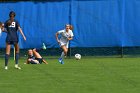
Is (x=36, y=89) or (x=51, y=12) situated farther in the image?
(x=51, y=12)

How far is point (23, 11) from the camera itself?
2414cm

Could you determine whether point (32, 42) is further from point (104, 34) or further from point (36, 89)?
point (36, 89)

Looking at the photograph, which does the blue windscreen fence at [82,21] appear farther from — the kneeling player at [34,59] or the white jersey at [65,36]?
the kneeling player at [34,59]

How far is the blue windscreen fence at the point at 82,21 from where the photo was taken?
78.6 ft

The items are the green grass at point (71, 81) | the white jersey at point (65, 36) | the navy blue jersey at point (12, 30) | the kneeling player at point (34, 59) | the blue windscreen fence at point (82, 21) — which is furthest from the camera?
the blue windscreen fence at point (82, 21)

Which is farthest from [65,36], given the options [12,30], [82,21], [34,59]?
[12,30]

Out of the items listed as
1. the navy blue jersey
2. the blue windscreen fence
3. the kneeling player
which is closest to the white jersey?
the kneeling player

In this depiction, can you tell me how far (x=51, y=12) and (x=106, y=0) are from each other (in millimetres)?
2612

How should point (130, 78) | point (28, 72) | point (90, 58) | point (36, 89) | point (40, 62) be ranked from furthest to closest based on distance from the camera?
1. point (90, 58)
2. point (40, 62)
3. point (28, 72)
4. point (130, 78)
5. point (36, 89)

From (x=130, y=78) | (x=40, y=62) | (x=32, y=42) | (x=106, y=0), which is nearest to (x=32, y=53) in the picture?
(x=40, y=62)

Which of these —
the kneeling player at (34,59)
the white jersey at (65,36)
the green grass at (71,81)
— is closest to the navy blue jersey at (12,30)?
the green grass at (71,81)

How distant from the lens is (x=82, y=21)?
24141mm

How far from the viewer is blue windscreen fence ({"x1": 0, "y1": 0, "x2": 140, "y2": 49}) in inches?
943

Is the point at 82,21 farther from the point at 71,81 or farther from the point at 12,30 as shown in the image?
the point at 71,81
